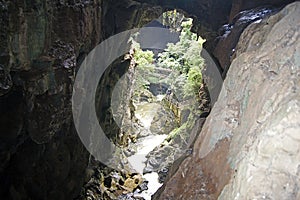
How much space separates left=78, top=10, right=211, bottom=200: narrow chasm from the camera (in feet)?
39.6

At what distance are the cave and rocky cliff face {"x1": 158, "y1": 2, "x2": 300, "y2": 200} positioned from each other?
11 mm

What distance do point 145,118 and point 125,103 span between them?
24.1 feet

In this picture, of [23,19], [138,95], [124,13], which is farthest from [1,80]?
[138,95]

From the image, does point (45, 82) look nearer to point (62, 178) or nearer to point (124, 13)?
point (62, 178)

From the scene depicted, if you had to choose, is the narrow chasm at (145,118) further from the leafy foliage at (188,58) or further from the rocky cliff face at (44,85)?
the rocky cliff face at (44,85)

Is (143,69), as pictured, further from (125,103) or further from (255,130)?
(255,130)

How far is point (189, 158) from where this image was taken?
184 inches

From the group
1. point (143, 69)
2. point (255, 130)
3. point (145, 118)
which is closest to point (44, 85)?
point (255, 130)

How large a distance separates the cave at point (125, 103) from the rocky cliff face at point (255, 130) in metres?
0.01

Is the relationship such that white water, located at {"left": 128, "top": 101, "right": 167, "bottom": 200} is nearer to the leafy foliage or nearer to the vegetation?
the vegetation

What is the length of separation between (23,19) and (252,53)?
3.55m

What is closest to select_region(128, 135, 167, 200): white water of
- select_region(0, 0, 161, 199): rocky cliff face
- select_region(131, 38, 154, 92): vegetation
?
select_region(0, 0, 161, 199): rocky cliff face

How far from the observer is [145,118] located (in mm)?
21766

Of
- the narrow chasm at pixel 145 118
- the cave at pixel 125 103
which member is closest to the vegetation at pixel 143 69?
the narrow chasm at pixel 145 118
